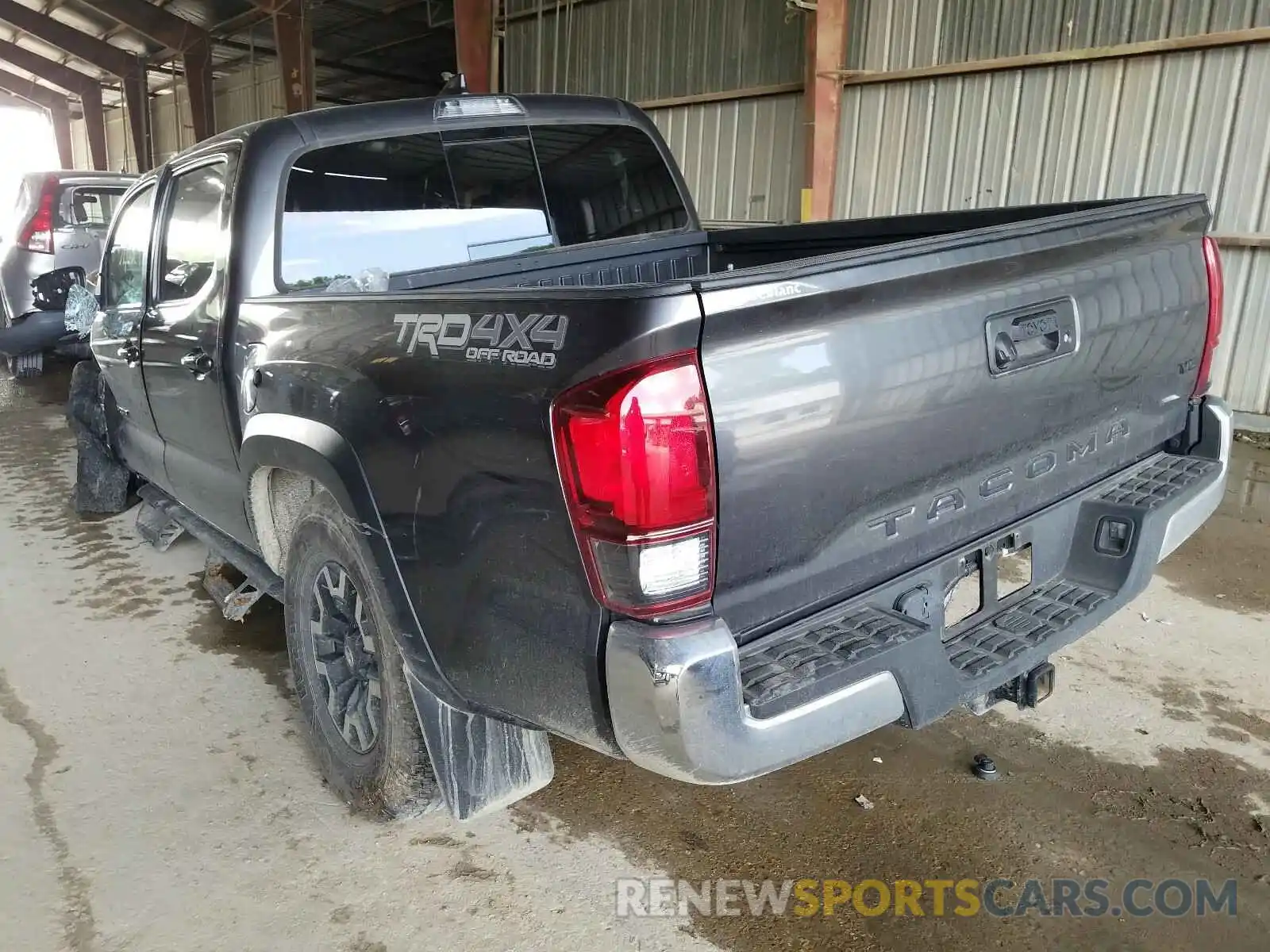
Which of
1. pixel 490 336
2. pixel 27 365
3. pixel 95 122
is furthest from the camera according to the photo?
pixel 95 122

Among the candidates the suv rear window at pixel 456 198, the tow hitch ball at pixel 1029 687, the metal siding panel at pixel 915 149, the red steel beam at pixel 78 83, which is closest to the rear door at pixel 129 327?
the suv rear window at pixel 456 198

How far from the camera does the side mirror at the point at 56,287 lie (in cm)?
672

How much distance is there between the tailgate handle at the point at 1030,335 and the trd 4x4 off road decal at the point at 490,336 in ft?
3.06

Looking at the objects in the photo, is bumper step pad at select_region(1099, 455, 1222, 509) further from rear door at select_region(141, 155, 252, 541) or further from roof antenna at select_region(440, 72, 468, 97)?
rear door at select_region(141, 155, 252, 541)

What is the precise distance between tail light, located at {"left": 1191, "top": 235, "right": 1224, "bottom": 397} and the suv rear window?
1.82 m

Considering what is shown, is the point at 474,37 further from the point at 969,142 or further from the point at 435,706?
the point at 435,706

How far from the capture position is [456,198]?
2936mm

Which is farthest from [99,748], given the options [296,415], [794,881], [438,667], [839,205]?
[839,205]

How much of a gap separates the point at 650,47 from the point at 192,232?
783cm

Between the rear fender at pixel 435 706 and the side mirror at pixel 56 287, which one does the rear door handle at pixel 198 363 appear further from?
the side mirror at pixel 56 287

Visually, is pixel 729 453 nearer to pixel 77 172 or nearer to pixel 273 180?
pixel 273 180

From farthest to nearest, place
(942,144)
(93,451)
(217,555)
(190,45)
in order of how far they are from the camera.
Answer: (190,45) → (942,144) → (93,451) → (217,555)

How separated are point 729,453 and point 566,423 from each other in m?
0.28

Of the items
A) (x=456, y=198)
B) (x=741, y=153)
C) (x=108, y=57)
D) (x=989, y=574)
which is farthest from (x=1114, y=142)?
(x=108, y=57)
